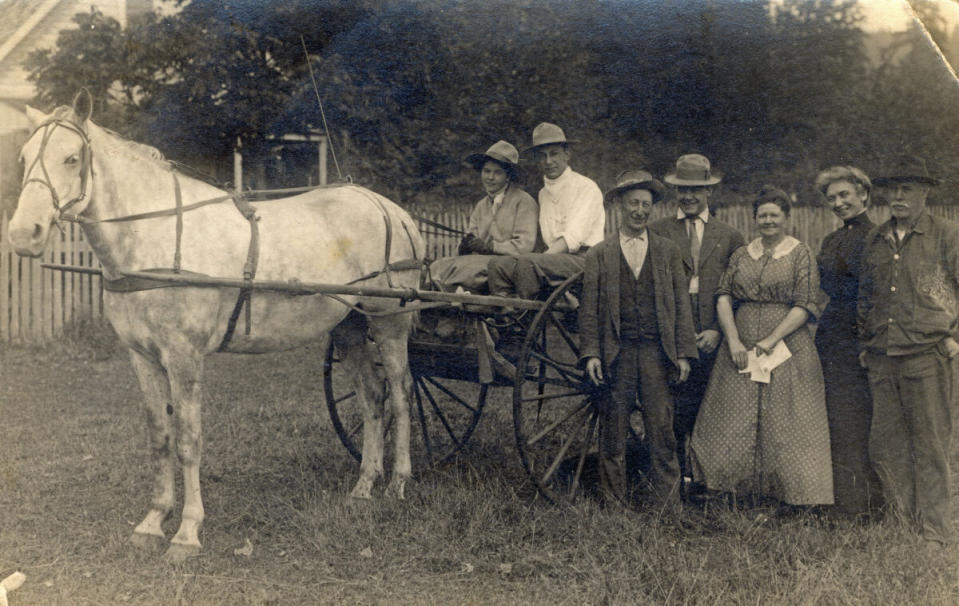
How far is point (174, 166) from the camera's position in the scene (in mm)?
4723

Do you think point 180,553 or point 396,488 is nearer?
point 180,553

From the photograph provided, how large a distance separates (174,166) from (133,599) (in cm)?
248

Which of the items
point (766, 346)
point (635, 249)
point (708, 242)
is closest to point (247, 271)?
point (635, 249)

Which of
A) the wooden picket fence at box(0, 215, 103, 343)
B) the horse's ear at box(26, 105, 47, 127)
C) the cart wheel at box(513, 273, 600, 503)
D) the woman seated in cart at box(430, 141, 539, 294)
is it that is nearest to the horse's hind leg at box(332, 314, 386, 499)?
the woman seated in cart at box(430, 141, 539, 294)

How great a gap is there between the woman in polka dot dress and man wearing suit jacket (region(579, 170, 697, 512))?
0.25 m

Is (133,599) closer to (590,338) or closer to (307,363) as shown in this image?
(590,338)

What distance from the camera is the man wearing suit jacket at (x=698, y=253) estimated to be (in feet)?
16.6

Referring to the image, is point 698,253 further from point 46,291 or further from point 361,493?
point 46,291

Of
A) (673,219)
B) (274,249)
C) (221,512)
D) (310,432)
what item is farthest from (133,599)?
(673,219)

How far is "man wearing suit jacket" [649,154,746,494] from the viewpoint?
507 cm

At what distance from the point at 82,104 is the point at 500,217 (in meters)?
2.86

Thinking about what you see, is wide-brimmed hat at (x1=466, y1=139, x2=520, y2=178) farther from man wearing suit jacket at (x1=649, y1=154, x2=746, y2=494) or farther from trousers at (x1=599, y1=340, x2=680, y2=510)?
trousers at (x1=599, y1=340, x2=680, y2=510)

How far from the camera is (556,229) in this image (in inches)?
224

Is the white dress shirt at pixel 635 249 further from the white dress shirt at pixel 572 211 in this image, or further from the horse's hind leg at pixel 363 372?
the horse's hind leg at pixel 363 372
